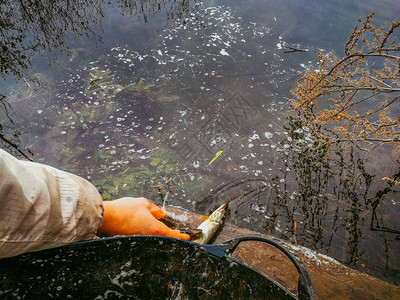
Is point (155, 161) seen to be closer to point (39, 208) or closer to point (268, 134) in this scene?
point (268, 134)

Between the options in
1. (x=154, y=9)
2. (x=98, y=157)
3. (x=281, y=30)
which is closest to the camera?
(x=98, y=157)

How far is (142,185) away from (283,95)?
2.95m

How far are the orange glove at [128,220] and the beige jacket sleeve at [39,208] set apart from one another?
0.32m

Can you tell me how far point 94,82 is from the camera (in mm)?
4895

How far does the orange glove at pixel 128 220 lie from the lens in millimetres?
1790

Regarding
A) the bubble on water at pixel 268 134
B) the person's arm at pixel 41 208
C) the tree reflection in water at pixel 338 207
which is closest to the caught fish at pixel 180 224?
the person's arm at pixel 41 208

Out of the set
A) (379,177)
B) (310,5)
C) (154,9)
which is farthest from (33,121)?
(310,5)

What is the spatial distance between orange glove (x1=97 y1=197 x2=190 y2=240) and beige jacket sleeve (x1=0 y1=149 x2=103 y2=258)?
1.06 ft

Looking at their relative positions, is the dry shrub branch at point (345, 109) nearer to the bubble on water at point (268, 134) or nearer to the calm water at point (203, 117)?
the calm water at point (203, 117)

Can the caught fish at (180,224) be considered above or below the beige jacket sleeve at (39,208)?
below

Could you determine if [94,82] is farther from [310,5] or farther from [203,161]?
[310,5]

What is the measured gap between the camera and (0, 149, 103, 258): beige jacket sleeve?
1.12m

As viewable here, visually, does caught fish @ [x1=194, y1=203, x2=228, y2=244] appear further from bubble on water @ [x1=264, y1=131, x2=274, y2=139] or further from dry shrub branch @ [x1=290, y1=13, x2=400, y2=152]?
bubble on water @ [x1=264, y1=131, x2=274, y2=139]

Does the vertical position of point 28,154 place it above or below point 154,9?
below
